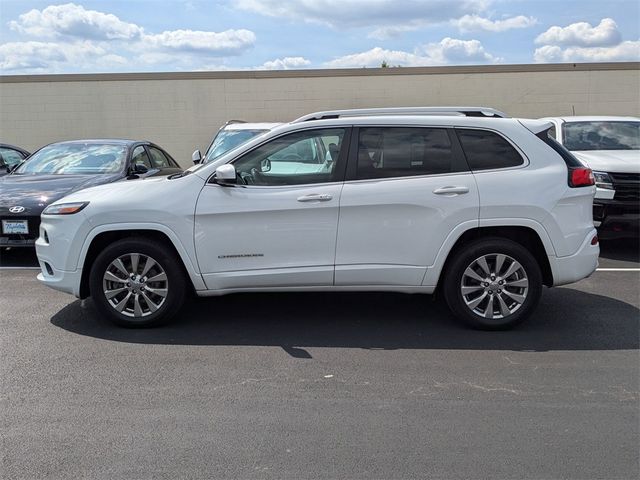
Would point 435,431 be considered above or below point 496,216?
below

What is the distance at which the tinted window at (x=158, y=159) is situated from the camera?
988 cm

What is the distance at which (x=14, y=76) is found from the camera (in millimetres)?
17062

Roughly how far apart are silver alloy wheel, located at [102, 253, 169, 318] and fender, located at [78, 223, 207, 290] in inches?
8.7

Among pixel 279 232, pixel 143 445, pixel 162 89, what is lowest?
pixel 143 445

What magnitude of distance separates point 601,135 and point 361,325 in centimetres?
594

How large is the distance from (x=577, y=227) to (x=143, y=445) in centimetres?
373

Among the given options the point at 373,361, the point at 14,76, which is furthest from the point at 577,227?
the point at 14,76

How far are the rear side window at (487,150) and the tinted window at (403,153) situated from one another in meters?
0.15

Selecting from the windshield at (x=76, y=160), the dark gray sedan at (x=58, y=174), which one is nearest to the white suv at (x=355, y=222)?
the dark gray sedan at (x=58, y=174)

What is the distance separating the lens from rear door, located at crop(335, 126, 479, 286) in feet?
15.8

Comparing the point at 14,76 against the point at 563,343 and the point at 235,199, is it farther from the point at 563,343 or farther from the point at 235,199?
the point at 563,343

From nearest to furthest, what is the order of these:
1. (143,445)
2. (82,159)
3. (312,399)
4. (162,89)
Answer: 1. (143,445)
2. (312,399)
3. (82,159)
4. (162,89)

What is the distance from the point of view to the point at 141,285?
498 cm

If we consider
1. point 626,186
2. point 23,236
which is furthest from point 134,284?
point 626,186
